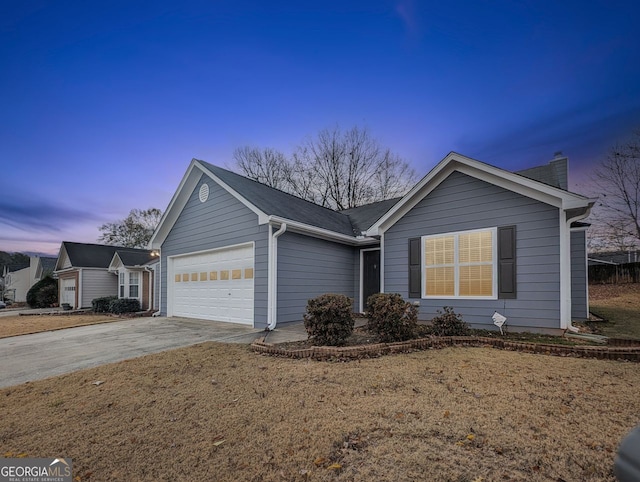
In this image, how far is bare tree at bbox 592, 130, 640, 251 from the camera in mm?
16250

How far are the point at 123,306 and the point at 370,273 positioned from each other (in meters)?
13.4

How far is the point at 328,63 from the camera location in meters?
11.1

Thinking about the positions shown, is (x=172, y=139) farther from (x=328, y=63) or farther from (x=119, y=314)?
(x=119, y=314)

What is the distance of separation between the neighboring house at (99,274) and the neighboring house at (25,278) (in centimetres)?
1522

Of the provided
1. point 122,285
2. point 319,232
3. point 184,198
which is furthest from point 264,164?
point 319,232

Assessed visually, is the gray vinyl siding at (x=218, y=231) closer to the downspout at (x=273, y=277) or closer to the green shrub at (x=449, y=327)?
the downspout at (x=273, y=277)

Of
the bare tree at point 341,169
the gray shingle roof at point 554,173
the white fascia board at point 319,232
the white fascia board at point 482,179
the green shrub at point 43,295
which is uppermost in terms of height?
the bare tree at point 341,169

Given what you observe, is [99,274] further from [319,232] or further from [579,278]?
[579,278]

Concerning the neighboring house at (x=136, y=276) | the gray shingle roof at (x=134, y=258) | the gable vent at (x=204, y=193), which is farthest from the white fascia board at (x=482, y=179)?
the gray shingle roof at (x=134, y=258)

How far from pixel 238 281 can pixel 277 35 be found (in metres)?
7.95

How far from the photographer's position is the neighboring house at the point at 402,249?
268 inches

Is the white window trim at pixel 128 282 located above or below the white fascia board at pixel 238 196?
below

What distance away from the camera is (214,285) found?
34.9 feet

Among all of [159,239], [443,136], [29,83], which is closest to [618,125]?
[443,136]
